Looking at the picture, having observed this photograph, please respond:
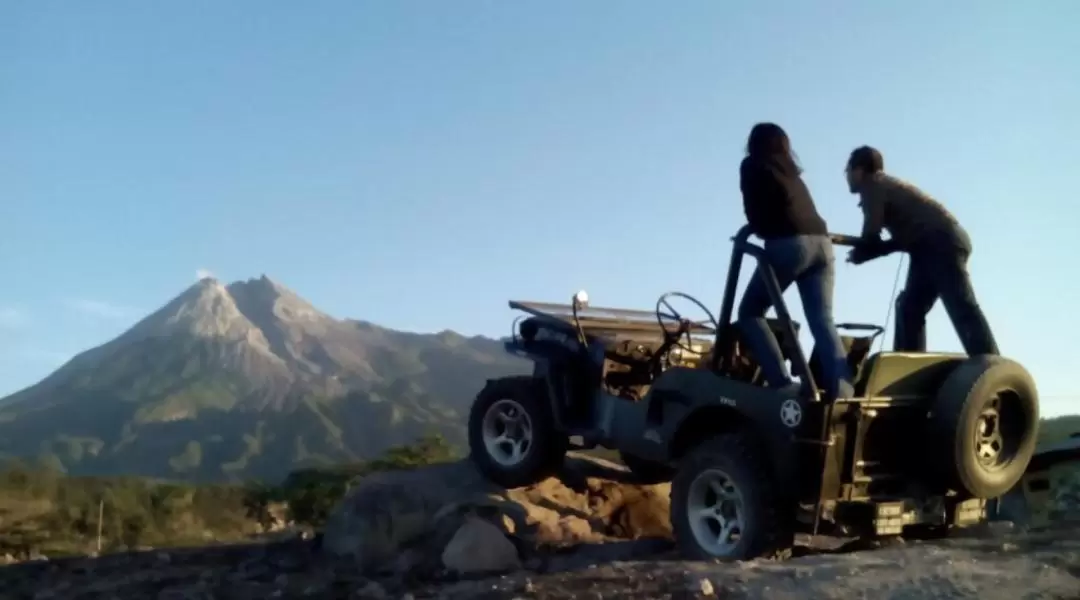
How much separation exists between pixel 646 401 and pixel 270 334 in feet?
515

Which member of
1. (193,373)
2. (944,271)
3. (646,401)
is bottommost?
(646,401)

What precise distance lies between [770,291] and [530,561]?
2480 mm

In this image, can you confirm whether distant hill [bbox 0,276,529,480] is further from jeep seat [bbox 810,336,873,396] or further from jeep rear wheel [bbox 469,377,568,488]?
jeep seat [bbox 810,336,873,396]

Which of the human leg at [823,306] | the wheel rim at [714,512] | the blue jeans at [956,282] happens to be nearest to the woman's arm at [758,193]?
the human leg at [823,306]

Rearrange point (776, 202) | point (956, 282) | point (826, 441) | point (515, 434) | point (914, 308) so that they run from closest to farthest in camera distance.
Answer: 1. point (826, 441)
2. point (776, 202)
3. point (956, 282)
4. point (914, 308)
5. point (515, 434)

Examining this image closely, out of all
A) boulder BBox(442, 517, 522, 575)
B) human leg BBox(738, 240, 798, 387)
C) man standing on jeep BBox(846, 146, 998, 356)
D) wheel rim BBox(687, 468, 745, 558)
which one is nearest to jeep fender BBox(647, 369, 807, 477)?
human leg BBox(738, 240, 798, 387)

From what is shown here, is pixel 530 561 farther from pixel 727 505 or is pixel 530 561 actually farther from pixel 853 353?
pixel 853 353

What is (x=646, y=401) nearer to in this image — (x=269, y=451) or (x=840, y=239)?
(x=840, y=239)

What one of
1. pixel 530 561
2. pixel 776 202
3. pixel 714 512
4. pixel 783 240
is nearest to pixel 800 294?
pixel 783 240

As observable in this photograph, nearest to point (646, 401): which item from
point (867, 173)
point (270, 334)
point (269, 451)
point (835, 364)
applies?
point (835, 364)

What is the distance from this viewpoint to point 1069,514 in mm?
7844

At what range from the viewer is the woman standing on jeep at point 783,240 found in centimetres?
661

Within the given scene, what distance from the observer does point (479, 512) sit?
8047mm

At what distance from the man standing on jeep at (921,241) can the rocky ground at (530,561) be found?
1.33 metres
